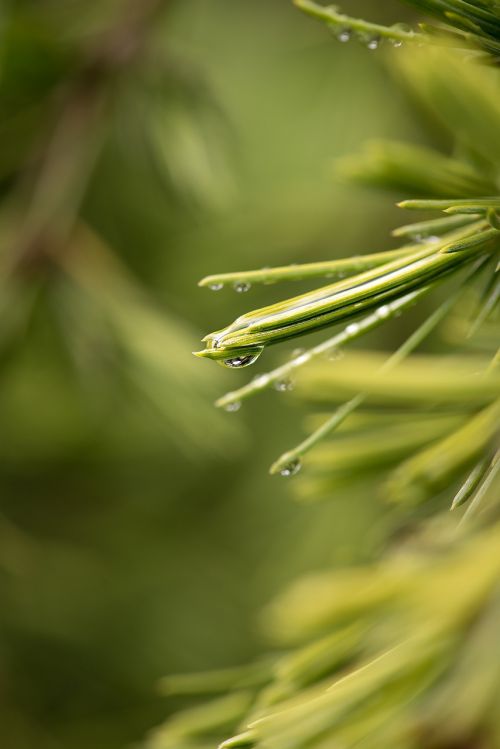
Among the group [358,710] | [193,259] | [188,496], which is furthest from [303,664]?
[188,496]

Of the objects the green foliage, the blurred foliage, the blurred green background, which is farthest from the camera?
the blurred green background

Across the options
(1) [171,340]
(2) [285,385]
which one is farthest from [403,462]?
(1) [171,340]

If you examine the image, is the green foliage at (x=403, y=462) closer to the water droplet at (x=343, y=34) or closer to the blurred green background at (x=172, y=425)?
the water droplet at (x=343, y=34)

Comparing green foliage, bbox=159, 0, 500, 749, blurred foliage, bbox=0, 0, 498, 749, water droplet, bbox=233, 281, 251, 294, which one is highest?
blurred foliage, bbox=0, 0, 498, 749

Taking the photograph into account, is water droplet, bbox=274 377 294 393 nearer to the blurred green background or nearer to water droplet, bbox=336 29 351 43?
water droplet, bbox=336 29 351 43

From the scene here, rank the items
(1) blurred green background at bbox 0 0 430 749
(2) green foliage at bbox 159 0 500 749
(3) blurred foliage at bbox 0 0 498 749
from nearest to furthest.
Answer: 1. (2) green foliage at bbox 159 0 500 749
2. (3) blurred foliage at bbox 0 0 498 749
3. (1) blurred green background at bbox 0 0 430 749

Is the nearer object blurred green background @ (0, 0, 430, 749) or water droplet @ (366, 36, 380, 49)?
water droplet @ (366, 36, 380, 49)

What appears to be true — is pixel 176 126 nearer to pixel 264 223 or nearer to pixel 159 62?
pixel 159 62

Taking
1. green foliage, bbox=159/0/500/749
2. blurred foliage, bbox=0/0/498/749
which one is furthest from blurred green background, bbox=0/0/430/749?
green foliage, bbox=159/0/500/749
